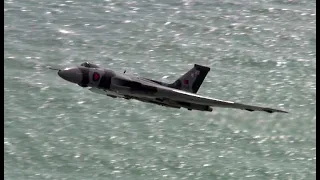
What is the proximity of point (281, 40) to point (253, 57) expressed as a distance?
460 inches

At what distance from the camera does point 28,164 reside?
A: 149 metres

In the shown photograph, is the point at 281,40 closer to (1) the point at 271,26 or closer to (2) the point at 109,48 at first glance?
(1) the point at 271,26

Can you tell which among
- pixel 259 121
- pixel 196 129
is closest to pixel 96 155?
pixel 196 129

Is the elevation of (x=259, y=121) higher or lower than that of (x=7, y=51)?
lower

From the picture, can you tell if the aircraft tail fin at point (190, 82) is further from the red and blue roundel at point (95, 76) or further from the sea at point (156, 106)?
the sea at point (156, 106)

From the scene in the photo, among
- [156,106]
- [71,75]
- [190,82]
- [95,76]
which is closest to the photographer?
[95,76]

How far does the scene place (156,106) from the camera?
17800 cm

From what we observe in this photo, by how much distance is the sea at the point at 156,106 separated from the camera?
5945 inches

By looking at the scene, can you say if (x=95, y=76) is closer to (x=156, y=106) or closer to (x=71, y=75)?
(x=71, y=75)

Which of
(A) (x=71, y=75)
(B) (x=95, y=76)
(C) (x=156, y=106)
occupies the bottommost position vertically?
(C) (x=156, y=106)

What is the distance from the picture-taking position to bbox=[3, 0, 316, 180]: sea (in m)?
151

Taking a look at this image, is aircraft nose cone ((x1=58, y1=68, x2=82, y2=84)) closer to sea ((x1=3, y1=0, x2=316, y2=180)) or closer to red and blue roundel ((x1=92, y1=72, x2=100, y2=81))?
red and blue roundel ((x1=92, y1=72, x2=100, y2=81))

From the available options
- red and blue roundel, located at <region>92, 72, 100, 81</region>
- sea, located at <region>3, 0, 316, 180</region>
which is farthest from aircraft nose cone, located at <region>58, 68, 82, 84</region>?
sea, located at <region>3, 0, 316, 180</region>

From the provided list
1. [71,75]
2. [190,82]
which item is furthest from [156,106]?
[71,75]
